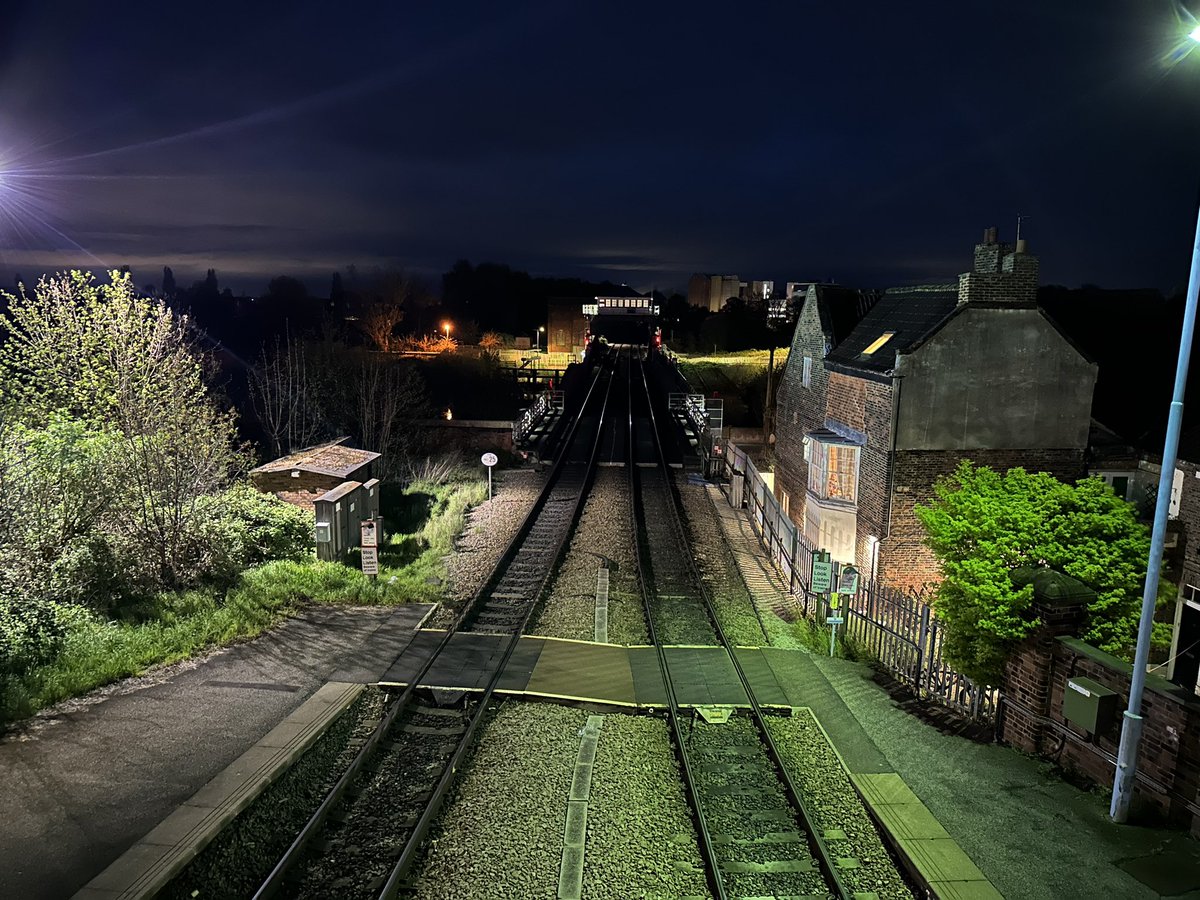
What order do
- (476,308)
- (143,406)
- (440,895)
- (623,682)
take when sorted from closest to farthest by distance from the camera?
(440,895)
(623,682)
(143,406)
(476,308)

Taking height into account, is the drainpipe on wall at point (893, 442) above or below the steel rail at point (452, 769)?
above

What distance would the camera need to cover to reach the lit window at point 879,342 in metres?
18.6

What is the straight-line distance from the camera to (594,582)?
1641 centimetres

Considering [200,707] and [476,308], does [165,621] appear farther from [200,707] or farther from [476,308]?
[476,308]

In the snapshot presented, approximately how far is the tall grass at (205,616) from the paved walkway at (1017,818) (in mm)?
8384

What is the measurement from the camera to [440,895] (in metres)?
6.70

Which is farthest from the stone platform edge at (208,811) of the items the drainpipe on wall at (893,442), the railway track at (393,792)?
the drainpipe on wall at (893,442)

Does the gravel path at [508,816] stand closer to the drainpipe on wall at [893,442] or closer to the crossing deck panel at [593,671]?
the crossing deck panel at [593,671]

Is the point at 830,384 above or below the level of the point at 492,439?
above

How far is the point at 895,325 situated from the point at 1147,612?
12.6 m

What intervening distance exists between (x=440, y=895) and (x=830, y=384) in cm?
1721

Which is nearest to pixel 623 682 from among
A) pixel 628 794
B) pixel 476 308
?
pixel 628 794

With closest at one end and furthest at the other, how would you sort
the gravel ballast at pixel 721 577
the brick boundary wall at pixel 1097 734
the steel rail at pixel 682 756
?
the steel rail at pixel 682 756, the brick boundary wall at pixel 1097 734, the gravel ballast at pixel 721 577

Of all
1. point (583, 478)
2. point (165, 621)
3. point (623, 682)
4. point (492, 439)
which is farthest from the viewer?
point (492, 439)
